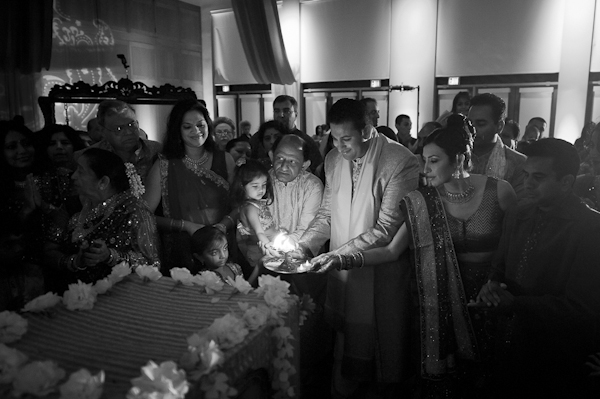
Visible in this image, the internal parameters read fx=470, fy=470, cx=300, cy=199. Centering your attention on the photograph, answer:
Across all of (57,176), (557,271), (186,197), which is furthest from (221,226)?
(557,271)

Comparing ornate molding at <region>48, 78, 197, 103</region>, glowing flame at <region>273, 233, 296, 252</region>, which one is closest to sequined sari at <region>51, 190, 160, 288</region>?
glowing flame at <region>273, 233, 296, 252</region>

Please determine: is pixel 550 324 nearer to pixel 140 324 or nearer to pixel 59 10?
pixel 140 324

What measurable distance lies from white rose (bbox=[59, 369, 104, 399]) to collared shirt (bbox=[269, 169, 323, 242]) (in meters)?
1.81

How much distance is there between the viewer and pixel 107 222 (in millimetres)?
2281

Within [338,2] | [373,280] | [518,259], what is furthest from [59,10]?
[518,259]

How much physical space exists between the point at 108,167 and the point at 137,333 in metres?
1.24

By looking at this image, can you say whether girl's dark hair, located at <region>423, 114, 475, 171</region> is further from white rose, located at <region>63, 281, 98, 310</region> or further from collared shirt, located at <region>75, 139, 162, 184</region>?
collared shirt, located at <region>75, 139, 162, 184</region>

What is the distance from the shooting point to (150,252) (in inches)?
A: 90.7

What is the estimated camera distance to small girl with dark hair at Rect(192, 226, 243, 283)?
258 centimetres

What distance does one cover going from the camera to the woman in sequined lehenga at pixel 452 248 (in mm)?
2096

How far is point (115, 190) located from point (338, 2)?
8.50m

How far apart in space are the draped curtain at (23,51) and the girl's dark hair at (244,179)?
403 cm

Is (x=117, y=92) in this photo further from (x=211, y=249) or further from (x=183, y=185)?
(x=211, y=249)

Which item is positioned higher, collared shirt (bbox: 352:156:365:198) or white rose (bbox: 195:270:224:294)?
collared shirt (bbox: 352:156:365:198)
